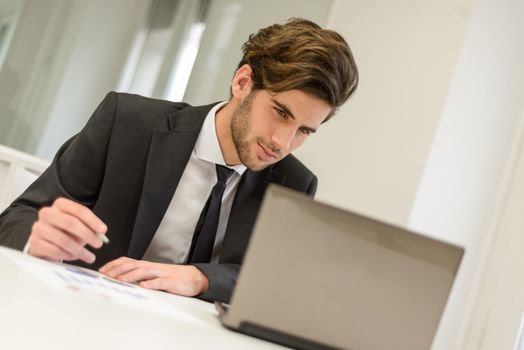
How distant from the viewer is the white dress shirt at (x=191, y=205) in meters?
1.74

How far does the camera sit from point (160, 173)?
169 cm

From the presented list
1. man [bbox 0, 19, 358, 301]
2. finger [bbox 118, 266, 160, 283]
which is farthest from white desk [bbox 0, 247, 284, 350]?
man [bbox 0, 19, 358, 301]

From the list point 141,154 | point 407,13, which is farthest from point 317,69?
point 407,13

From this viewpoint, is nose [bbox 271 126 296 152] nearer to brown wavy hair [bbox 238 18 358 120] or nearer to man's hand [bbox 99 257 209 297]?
brown wavy hair [bbox 238 18 358 120]

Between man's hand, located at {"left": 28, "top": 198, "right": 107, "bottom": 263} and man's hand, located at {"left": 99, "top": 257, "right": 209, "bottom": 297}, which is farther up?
man's hand, located at {"left": 28, "top": 198, "right": 107, "bottom": 263}

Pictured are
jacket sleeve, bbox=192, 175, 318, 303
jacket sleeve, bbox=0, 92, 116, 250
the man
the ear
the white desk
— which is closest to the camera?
the white desk

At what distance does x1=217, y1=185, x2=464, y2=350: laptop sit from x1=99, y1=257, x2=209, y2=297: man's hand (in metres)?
0.35

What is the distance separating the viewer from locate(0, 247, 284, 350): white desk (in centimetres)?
59

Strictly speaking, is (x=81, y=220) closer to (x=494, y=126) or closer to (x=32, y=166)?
(x=32, y=166)

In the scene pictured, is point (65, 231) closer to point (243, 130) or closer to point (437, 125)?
point (243, 130)

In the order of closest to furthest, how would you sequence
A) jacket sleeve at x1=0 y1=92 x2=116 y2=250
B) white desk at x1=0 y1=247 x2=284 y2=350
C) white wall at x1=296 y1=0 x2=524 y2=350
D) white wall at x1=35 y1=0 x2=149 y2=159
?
white desk at x1=0 y1=247 x2=284 y2=350 → jacket sleeve at x1=0 y1=92 x2=116 y2=250 → white wall at x1=296 y1=0 x2=524 y2=350 → white wall at x1=35 y1=0 x2=149 y2=159

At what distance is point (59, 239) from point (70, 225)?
0.04 meters

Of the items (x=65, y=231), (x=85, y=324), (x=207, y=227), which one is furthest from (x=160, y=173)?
(x=85, y=324)

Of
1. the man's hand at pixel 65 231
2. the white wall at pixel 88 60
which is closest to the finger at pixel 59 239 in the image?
the man's hand at pixel 65 231
